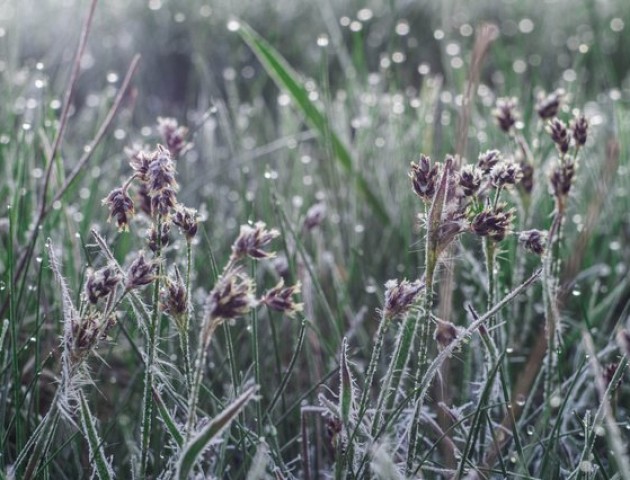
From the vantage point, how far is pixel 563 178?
119cm

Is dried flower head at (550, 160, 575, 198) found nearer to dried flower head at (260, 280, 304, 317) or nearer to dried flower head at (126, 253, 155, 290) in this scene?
dried flower head at (260, 280, 304, 317)

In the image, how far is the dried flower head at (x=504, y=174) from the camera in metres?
1.03

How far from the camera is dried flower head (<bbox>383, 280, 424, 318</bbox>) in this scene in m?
0.93

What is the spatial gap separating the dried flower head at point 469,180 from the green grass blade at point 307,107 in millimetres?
843

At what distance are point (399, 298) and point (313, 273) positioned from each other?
0.52 meters

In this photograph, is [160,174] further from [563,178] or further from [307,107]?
[307,107]

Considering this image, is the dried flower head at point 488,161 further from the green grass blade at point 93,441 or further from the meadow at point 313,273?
the green grass blade at point 93,441

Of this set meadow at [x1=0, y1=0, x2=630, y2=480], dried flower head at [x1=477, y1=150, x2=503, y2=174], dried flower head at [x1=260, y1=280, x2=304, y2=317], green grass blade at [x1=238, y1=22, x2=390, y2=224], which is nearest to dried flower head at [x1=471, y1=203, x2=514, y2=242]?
meadow at [x1=0, y1=0, x2=630, y2=480]

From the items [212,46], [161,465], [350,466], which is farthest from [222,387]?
[212,46]

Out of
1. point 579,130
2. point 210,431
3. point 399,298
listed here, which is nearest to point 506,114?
point 579,130

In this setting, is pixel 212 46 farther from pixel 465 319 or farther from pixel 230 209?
pixel 465 319

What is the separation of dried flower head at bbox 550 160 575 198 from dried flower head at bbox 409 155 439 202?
30 cm

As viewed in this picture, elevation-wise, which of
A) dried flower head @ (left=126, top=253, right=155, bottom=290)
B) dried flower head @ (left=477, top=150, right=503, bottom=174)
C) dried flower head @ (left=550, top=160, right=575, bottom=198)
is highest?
dried flower head @ (left=477, top=150, right=503, bottom=174)

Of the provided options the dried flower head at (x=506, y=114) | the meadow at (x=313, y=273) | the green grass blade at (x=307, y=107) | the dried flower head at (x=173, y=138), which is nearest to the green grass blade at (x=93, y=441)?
the meadow at (x=313, y=273)
